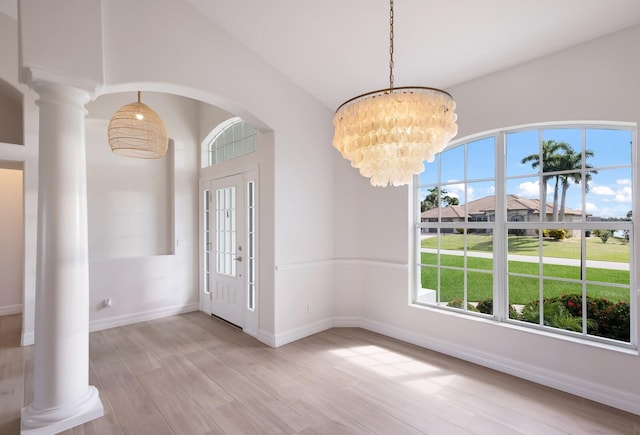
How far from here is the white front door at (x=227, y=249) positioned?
167 inches

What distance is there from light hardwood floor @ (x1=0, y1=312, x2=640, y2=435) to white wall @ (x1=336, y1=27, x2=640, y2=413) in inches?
6.3

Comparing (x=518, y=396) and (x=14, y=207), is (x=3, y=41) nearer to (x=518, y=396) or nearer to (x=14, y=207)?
(x=14, y=207)

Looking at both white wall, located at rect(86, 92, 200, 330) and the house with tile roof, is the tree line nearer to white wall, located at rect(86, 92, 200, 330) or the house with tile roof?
the house with tile roof

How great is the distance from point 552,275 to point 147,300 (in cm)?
521

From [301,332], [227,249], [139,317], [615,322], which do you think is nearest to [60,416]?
[301,332]

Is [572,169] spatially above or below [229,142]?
below

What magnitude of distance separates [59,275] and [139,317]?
270cm

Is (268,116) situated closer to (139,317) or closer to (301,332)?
(301,332)

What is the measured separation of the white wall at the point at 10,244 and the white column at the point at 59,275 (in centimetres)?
387

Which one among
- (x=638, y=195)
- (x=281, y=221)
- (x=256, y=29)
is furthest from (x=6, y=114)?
(x=638, y=195)

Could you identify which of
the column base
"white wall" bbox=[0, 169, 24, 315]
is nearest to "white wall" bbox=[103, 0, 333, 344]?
the column base

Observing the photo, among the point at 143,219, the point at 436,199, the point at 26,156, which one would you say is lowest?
the point at 143,219

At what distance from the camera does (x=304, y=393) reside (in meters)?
2.63

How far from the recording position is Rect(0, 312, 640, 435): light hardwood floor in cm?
221
